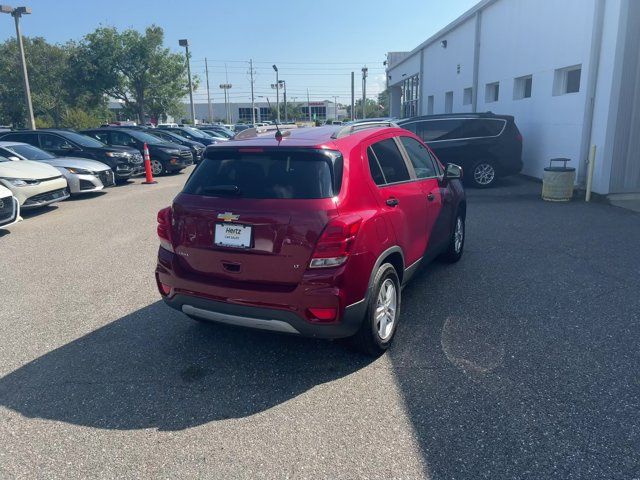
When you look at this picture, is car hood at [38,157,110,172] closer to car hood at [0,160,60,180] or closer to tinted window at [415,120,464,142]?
car hood at [0,160,60,180]

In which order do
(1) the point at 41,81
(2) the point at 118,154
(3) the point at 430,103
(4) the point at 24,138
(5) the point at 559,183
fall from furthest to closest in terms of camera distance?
(1) the point at 41,81 < (3) the point at 430,103 < (2) the point at 118,154 < (4) the point at 24,138 < (5) the point at 559,183

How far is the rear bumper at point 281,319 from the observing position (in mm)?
3373

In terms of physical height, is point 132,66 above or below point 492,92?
above

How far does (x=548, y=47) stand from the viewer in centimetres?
1226

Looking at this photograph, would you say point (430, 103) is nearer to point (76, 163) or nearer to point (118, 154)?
point (118, 154)

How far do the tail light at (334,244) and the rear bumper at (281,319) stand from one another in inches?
13.8

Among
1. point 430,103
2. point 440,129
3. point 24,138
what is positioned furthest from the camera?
point 430,103

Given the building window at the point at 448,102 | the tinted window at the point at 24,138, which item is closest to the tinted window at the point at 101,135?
the tinted window at the point at 24,138

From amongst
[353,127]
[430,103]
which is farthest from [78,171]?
[430,103]

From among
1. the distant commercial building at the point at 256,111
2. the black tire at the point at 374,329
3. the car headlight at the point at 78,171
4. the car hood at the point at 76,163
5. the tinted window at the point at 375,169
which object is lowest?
the black tire at the point at 374,329

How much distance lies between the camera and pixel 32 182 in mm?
9594

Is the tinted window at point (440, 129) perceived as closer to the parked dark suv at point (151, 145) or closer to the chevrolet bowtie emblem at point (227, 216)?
the parked dark suv at point (151, 145)

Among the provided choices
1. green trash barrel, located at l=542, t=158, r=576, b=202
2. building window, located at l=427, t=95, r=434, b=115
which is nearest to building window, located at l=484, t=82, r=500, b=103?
green trash barrel, located at l=542, t=158, r=576, b=202

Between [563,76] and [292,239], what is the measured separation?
11.2 meters
